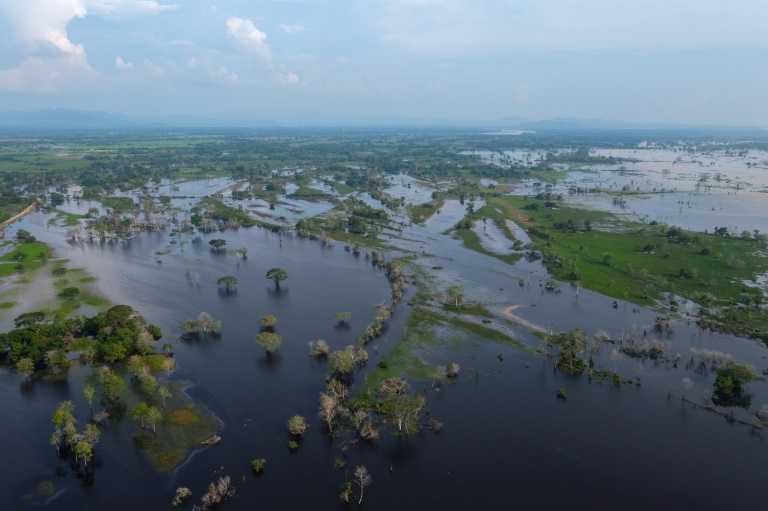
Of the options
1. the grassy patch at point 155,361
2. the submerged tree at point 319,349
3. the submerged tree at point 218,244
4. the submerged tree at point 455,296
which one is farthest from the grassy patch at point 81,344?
the submerged tree at point 455,296

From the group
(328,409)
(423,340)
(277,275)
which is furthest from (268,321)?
(328,409)

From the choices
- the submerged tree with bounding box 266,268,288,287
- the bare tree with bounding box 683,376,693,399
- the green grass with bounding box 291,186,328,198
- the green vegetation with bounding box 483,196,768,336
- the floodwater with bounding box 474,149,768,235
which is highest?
the floodwater with bounding box 474,149,768,235

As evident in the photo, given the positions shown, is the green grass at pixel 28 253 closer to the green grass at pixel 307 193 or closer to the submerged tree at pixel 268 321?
the submerged tree at pixel 268 321

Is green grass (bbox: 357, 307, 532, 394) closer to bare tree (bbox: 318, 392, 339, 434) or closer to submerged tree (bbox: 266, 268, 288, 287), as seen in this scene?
bare tree (bbox: 318, 392, 339, 434)

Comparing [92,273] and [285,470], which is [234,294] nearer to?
[92,273]

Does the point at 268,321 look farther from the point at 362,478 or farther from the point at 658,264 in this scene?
the point at 658,264

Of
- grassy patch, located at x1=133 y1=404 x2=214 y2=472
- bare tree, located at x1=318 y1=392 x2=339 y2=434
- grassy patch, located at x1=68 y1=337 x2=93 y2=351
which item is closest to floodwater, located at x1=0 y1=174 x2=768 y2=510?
grassy patch, located at x1=133 y1=404 x2=214 y2=472
